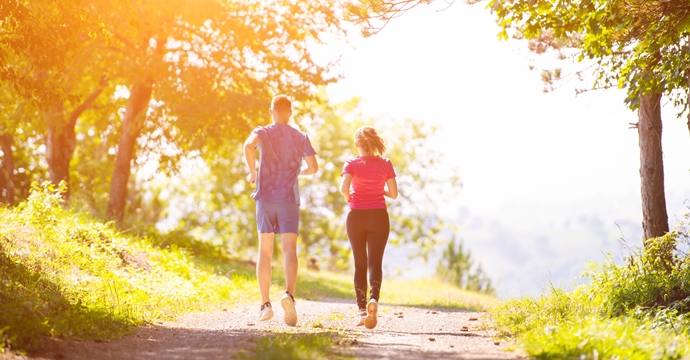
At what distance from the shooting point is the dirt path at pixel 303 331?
5465 mm

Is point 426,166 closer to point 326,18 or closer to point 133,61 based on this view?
point 326,18

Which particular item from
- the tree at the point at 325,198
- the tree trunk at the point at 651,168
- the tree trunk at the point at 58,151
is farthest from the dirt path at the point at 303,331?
the tree at the point at 325,198

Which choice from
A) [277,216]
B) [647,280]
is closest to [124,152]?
[277,216]

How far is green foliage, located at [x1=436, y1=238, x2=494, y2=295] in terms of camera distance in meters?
23.8

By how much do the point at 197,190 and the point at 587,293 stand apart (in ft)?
98.7

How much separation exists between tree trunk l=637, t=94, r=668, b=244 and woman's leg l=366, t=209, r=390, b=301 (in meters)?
4.41

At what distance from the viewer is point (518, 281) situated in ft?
28.9

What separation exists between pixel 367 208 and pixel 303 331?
1528 millimetres

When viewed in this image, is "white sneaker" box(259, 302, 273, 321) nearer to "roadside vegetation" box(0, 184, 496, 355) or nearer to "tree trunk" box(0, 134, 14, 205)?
"roadside vegetation" box(0, 184, 496, 355)

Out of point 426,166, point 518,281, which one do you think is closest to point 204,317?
point 518,281

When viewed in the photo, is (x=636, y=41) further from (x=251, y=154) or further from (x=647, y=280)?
(x=251, y=154)

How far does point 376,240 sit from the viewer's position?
746 cm

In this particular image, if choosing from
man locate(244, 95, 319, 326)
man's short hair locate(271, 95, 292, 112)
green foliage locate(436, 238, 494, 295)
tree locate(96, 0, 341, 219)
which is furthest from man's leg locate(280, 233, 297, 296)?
green foliage locate(436, 238, 494, 295)

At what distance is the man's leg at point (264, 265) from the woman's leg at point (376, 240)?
109 cm
